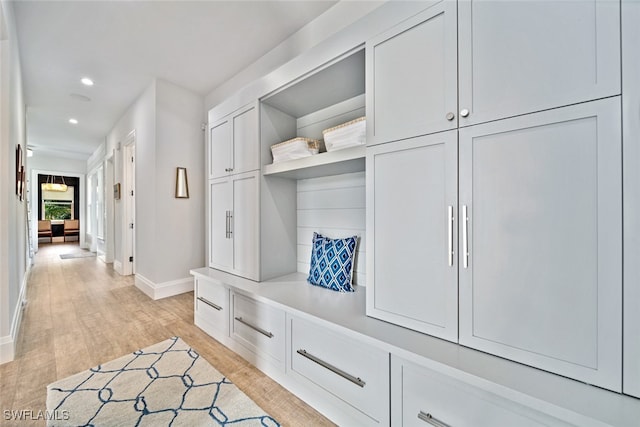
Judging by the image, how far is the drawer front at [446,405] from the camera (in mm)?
860

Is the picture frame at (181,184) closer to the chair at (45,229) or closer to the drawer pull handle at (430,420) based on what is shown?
the drawer pull handle at (430,420)

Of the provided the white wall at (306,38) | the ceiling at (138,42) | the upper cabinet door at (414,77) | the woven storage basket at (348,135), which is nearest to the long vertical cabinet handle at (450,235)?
the upper cabinet door at (414,77)

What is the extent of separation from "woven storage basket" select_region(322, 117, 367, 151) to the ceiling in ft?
4.41

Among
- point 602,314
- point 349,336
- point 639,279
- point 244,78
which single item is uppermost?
point 244,78

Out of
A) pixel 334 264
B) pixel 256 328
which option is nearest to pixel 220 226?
pixel 256 328

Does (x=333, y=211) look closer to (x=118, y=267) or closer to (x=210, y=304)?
(x=210, y=304)

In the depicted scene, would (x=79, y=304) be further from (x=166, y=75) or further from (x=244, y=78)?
(x=244, y=78)

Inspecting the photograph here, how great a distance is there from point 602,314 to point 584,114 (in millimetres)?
637

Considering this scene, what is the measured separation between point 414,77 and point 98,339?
3.04m

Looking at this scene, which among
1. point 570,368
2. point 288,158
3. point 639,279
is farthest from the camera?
point 288,158

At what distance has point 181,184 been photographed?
3.61m

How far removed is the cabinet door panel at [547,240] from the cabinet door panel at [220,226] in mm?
1925

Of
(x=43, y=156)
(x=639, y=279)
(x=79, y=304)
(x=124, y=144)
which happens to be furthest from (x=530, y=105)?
(x=43, y=156)

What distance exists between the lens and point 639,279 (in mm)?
780
